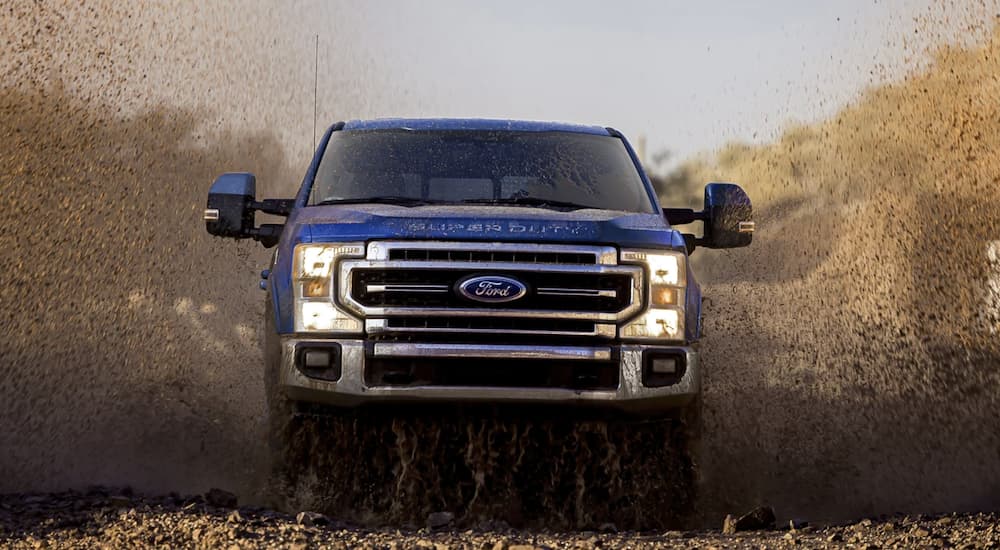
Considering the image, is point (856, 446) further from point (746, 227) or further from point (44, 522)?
point (44, 522)

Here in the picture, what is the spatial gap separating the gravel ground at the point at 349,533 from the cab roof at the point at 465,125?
2.19m

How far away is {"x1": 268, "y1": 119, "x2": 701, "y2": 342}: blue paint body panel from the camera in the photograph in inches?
259

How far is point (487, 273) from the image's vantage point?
6.58 metres

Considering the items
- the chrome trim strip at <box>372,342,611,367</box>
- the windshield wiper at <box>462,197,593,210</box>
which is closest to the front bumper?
the chrome trim strip at <box>372,342,611,367</box>

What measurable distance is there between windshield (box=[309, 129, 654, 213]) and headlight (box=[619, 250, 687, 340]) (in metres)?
0.89

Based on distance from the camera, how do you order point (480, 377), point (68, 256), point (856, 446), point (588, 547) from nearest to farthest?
1. point (588, 547)
2. point (480, 377)
3. point (856, 446)
4. point (68, 256)

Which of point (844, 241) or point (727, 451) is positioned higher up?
point (844, 241)

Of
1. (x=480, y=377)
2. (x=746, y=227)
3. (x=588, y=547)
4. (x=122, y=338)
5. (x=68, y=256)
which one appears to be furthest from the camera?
(x=68, y=256)

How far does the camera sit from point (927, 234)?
15.7 m

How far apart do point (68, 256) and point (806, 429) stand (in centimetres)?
740

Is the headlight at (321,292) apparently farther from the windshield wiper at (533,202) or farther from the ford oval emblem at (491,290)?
the windshield wiper at (533,202)

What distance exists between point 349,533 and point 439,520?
62 centimetres

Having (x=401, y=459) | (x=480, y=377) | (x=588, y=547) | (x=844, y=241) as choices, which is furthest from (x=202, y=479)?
(x=844, y=241)

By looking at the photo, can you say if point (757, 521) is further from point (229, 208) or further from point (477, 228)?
point (229, 208)
